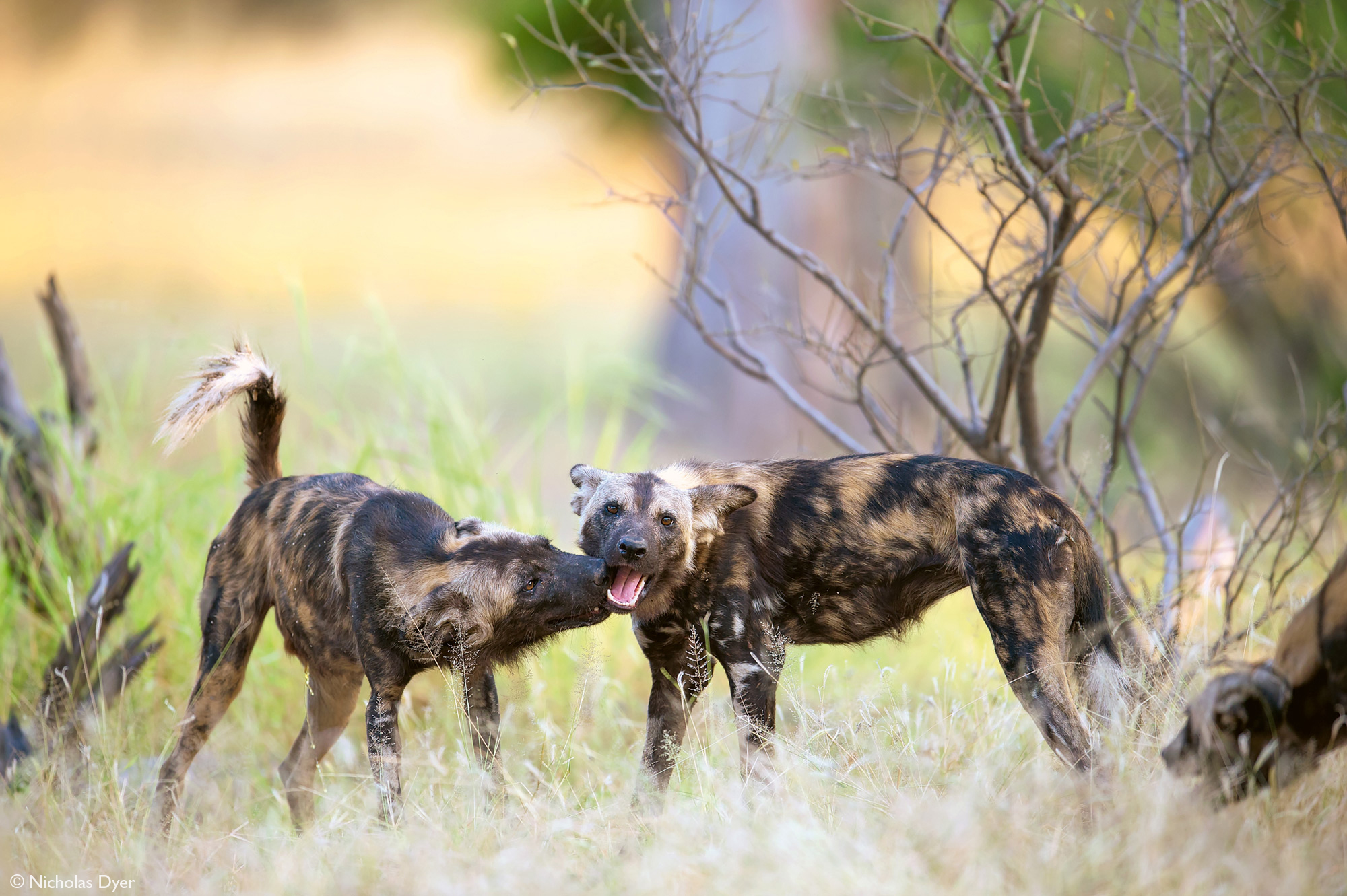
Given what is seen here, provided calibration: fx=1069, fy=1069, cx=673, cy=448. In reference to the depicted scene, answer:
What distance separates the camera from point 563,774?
3346 millimetres

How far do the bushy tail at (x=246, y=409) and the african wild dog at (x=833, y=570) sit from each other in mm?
1230

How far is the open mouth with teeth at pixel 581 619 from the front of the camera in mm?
3260

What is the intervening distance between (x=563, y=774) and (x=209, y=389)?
5.65ft

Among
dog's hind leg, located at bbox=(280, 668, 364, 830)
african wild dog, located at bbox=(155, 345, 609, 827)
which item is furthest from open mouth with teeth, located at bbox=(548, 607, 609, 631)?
dog's hind leg, located at bbox=(280, 668, 364, 830)

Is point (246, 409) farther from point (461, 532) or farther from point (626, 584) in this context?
point (626, 584)

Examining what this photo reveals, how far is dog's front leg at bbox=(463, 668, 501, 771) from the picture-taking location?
3.42m

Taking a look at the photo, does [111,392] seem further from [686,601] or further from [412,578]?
[686,601]

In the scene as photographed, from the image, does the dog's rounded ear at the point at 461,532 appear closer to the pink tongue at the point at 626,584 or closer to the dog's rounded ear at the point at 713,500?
the pink tongue at the point at 626,584

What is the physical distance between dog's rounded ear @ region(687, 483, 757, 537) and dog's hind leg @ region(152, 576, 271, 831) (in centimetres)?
154

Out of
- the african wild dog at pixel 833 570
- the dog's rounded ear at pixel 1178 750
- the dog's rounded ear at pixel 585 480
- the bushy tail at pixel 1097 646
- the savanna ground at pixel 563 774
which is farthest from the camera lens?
the dog's rounded ear at pixel 585 480

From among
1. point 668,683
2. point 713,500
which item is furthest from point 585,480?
point 668,683

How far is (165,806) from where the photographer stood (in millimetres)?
3436

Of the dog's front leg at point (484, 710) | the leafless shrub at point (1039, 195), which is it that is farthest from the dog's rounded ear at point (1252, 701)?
the dog's front leg at point (484, 710)

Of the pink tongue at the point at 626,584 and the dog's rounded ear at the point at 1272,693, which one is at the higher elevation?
the pink tongue at the point at 626,584
